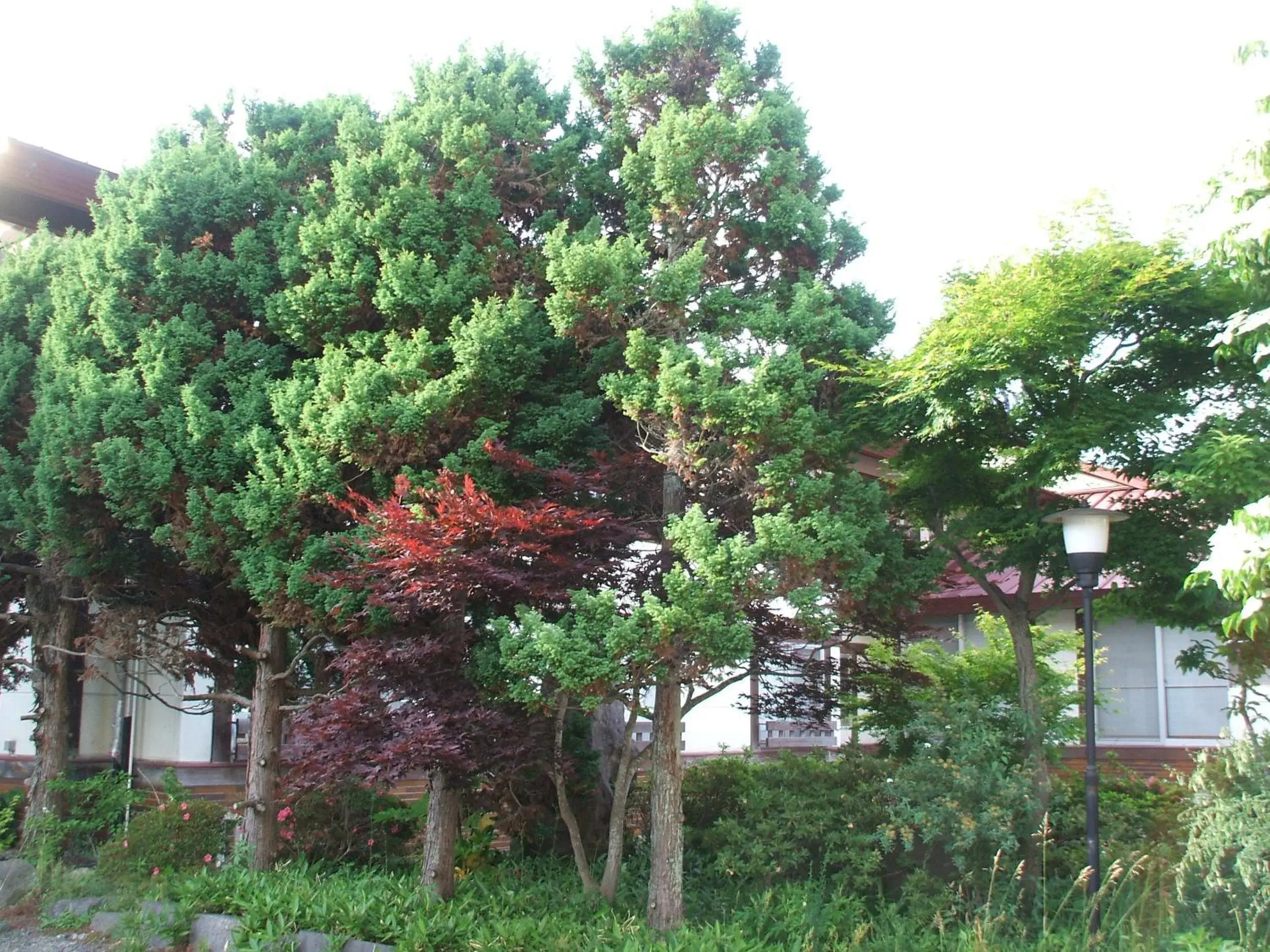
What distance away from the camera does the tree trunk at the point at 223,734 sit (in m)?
14.2

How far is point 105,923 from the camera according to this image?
8383 millimetres

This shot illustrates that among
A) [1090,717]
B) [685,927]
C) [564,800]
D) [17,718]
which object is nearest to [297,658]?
[564,800]

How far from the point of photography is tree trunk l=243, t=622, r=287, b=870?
938 cm

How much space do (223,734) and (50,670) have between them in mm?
3373

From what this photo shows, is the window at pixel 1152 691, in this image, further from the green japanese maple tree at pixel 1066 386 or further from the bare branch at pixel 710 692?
the bare branch at pixel 710 692

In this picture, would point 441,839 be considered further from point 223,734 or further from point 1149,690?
point 1149,690

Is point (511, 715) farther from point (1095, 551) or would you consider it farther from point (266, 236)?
point (266, 236)

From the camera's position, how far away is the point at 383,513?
24.9 feet

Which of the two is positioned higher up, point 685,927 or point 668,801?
point 668,801

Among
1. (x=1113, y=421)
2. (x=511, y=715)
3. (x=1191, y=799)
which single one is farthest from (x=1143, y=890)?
(x=511, y=715)

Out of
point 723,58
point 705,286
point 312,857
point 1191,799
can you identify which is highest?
point 723,58

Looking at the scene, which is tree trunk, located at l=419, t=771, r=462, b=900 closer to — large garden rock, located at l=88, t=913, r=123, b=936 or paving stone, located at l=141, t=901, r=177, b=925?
paving stone, located at l=141, t=901, r=177, b=925

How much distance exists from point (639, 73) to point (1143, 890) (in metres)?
7.31

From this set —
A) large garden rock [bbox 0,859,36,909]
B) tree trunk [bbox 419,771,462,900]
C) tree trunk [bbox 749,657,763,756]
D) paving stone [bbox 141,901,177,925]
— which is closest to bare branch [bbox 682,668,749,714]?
tree trunk [bbox 749,657,763,756]
